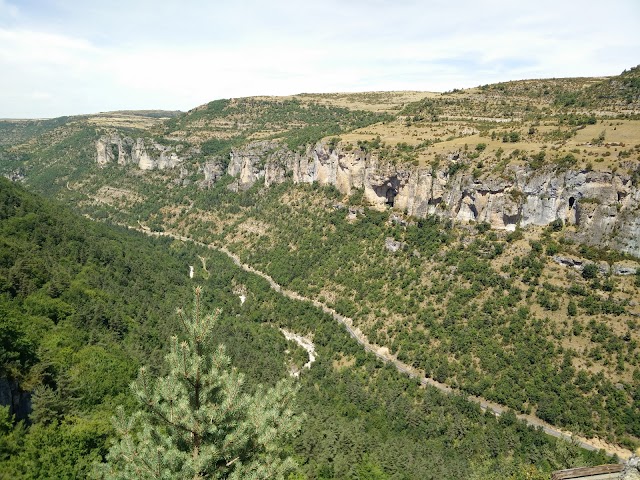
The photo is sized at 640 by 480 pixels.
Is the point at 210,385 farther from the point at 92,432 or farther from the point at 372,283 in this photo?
the point at 372,283

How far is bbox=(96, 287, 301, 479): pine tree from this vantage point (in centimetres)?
923

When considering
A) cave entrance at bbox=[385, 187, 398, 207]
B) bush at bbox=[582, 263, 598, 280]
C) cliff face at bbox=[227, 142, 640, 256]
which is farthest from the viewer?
cave entrance at bbox=[385, 187, 398, 207]

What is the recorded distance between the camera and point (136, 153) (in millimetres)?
147125

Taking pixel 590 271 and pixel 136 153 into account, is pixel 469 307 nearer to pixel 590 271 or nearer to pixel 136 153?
pixel 590 271

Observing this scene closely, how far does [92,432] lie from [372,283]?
165 feet

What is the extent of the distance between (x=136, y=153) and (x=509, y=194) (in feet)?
423

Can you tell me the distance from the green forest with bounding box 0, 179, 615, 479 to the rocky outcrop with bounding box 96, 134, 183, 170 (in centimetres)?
6856

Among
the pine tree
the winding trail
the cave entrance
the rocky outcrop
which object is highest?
the rocky outcrop

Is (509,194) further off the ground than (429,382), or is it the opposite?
(509,194)

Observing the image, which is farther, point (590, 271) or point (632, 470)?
point (590, 271)

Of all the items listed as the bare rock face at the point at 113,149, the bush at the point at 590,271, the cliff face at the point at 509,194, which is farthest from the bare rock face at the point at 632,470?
the bare rock face at the point at 113,149

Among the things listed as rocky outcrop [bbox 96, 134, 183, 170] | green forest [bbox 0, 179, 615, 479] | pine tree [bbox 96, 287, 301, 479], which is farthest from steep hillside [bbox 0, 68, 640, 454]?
pine tree [bbox 96, 287, 301, 479]

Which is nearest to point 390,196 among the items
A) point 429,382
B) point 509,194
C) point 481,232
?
point 481,232

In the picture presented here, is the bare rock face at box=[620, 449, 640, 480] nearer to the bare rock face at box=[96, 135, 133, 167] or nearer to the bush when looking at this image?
the bush
